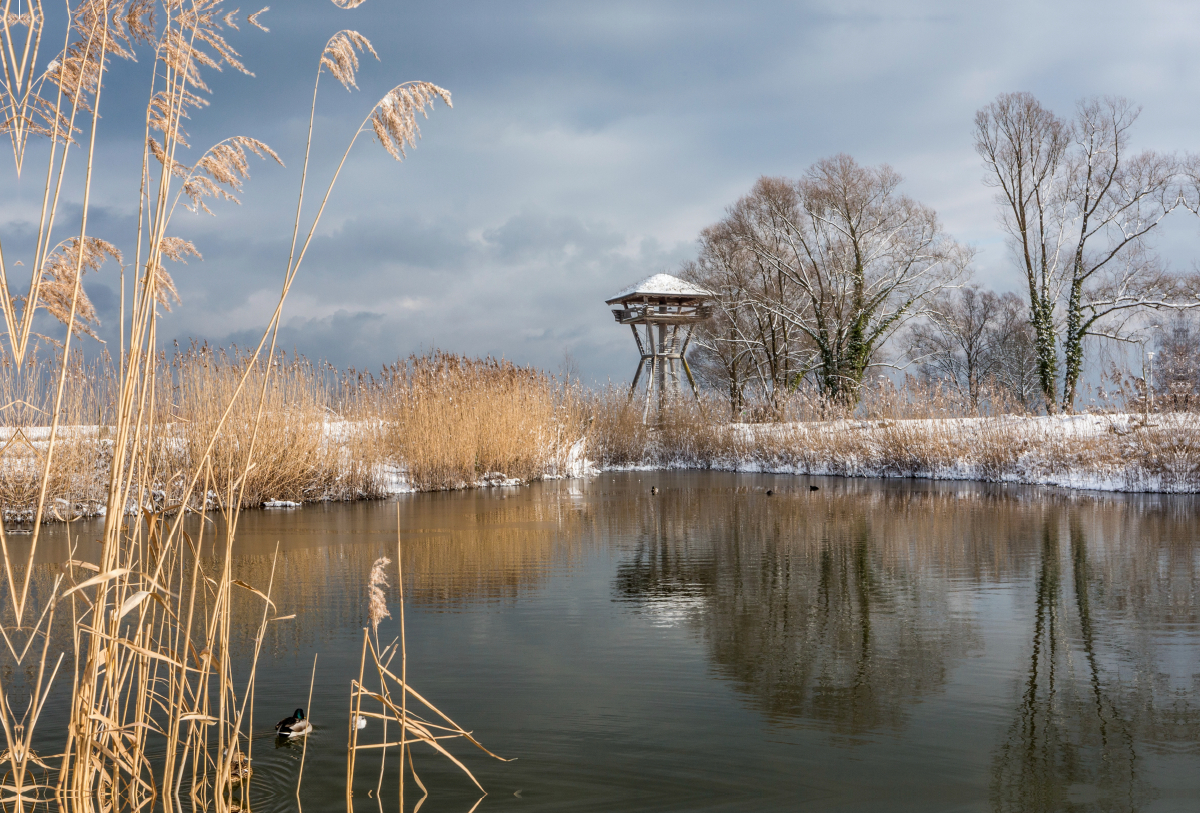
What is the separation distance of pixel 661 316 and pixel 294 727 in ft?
61.4

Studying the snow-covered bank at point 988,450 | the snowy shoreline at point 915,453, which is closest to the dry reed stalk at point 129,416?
the snowy shoreline at point 915,453

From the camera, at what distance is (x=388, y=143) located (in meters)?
1.90

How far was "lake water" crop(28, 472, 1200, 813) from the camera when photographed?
212cm

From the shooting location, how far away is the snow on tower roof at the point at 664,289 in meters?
20.5

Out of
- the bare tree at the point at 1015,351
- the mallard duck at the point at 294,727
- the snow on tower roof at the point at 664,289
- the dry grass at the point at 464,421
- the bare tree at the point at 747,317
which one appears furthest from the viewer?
the bare tree at the point at 1015,351

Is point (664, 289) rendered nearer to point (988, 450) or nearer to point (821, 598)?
point (988, 450)

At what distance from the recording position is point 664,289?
822 inches

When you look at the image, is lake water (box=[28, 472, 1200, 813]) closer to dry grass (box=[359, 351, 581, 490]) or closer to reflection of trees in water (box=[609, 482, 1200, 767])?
reflection of trees in water (box=[609, 482, 1200, 767])

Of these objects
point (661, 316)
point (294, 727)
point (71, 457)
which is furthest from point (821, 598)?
point (661, 316)

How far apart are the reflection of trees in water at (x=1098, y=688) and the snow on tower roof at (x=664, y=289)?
51.4 ft

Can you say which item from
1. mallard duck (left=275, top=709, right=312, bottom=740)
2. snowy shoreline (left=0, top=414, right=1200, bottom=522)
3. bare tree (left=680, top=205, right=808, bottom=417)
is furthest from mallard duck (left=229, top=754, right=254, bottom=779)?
bare tree (left=680, top=205, right=808, bottom=417)

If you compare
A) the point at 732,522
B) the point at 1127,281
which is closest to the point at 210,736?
the point at 732,522

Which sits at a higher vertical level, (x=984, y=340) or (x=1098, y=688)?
(x=984, y=340)

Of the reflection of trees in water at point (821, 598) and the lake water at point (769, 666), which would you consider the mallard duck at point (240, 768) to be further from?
the reflection of trees in water at point (821, 598)
